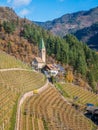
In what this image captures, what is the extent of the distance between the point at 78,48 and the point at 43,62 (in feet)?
124

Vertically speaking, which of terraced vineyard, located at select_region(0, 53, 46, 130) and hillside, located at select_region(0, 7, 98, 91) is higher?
hillside, located at select_region(0, 7, 98, 91)

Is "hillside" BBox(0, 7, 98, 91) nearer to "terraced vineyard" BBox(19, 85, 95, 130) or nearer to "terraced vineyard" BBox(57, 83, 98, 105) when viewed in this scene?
"terraced vineyard" BBox(57, 83, 98, 105)

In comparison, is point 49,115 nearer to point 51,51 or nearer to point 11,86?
point 11,86

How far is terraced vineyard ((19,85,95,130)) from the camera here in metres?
53.2

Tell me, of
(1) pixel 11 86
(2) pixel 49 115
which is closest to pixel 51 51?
(1) pixel 11 86

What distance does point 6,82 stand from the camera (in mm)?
70000

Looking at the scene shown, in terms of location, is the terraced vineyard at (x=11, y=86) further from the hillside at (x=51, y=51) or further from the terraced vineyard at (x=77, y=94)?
the hillside at (x=51, y=51)

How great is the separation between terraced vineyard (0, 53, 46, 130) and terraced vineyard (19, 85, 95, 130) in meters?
1.98

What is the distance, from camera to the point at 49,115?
2344 inches

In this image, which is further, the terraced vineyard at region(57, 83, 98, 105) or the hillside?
the hillside

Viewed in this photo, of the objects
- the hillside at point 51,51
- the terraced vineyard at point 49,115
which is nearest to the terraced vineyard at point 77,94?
the terraced vineyard at point 49,115

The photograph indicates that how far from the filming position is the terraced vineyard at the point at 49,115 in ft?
175

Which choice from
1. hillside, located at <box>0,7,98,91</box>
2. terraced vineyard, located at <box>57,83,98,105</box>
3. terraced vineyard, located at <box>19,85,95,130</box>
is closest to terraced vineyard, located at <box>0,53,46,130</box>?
terraced vineyard, located at <box>19,85,95,130</box>

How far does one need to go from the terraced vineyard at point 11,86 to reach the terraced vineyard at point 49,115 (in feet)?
6.49
